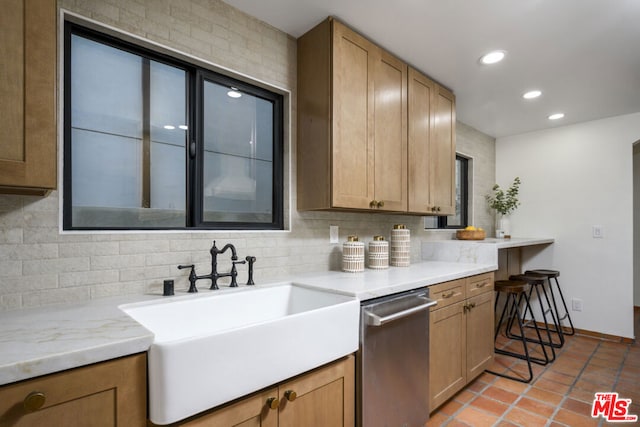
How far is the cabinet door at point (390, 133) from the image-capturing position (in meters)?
2.21

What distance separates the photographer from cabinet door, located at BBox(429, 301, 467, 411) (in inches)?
79.7

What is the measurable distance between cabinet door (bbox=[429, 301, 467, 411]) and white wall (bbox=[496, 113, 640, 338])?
2.41 m

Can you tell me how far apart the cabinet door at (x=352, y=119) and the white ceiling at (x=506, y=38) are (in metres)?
0.12

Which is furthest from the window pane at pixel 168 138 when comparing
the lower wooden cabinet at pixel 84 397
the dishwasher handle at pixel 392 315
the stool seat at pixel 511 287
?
the stool seat at pixel 511 287

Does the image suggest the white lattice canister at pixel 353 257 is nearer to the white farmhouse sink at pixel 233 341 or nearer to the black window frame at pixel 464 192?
the white farmhouse sink at pixel 233 341

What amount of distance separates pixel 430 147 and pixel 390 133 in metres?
0.55

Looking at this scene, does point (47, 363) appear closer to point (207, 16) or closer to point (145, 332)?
point (145, 332)

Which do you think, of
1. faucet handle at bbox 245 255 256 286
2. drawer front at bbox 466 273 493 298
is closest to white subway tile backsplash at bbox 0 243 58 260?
faucet handle at bbox 245 255 256 286

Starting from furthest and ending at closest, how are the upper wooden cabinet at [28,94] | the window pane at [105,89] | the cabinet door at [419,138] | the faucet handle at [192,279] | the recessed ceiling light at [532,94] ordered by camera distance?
the recessed ceiling light at [532,94] → the cabinet door at [419,138] → the faucet handle at [192,279] → the window pane at [105,89] → the upper wooden cabinet at [28,94]

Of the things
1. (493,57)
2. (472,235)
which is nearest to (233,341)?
(493,57)

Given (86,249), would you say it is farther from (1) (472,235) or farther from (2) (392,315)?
(1) (472,235)

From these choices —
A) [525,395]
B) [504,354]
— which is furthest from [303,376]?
[504,354]

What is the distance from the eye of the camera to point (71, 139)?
142 cm

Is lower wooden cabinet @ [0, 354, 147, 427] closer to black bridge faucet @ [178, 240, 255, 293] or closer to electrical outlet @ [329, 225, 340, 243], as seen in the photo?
black bridge faucet @ [178, 240, 255, 293]
